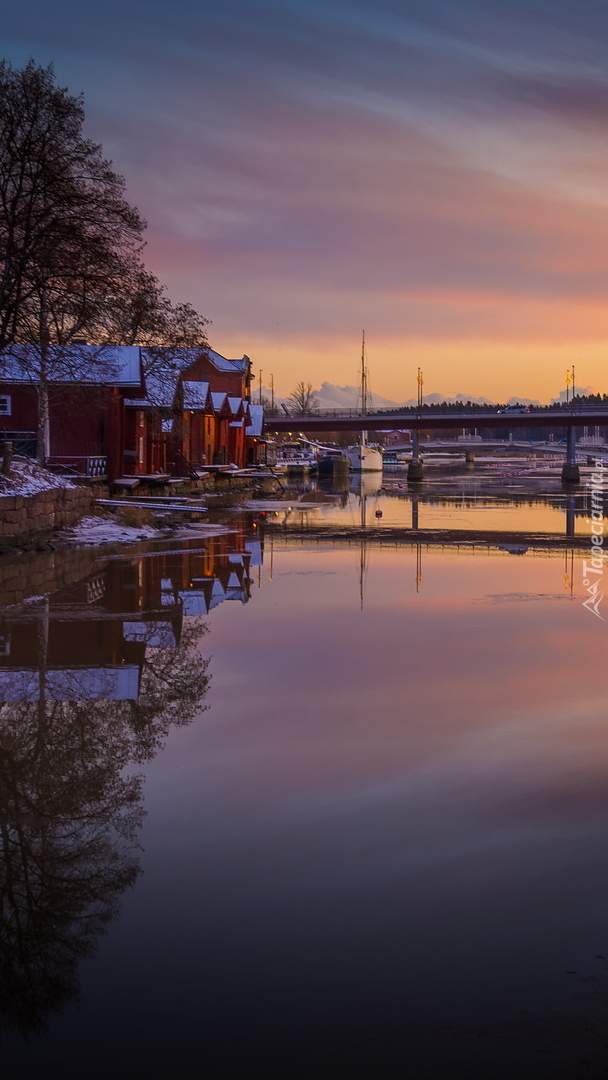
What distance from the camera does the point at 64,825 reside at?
739cm

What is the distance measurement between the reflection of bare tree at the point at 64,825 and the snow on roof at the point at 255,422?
246 feet

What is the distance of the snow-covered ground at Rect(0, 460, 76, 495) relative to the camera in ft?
88.9

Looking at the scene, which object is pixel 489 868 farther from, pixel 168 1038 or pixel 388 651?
pixel 388 651

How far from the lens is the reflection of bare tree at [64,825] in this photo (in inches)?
214

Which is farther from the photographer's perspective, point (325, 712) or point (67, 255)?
point (67, 255)

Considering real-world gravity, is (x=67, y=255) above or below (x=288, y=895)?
above

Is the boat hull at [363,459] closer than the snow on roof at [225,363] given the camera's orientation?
No

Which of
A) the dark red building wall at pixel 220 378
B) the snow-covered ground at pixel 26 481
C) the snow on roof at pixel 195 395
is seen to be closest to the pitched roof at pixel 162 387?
the snow on roof at pixel 195 395

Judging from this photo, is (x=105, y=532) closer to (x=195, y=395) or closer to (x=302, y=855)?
(x=302, y=855)

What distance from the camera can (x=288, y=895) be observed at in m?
6.30

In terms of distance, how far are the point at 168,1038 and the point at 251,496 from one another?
57591 mm

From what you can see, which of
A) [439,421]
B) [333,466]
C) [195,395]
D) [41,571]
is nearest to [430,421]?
[439,421]

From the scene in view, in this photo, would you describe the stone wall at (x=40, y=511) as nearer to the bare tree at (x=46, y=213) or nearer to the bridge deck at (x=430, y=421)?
the bare tree at (x=46, y=213)

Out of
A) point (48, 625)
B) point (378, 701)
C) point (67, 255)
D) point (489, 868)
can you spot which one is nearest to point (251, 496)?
point (67, 255)
